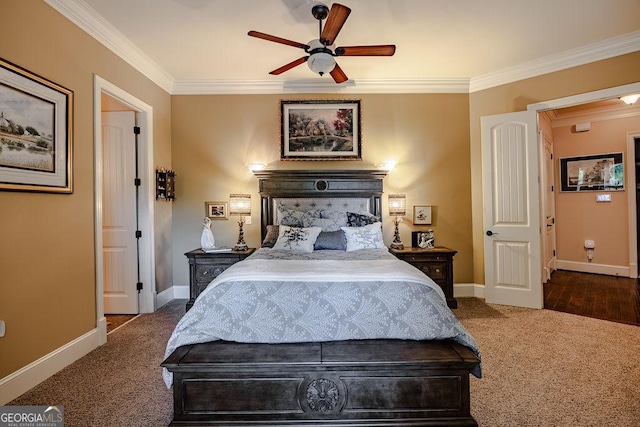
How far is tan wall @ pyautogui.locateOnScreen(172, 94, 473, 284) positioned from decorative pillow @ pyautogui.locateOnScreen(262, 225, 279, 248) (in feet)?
1.92

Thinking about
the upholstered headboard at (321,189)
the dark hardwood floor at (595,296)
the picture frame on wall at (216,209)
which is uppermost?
the upholstered headboard at (321,189)

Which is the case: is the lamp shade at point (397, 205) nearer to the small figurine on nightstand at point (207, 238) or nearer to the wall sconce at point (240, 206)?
the wall sconce at point (240, 206)

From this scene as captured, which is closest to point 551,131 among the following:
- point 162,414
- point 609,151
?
point 609,151

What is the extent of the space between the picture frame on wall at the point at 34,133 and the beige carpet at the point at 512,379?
1.46 meters

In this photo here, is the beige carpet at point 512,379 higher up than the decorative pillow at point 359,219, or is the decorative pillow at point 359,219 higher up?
the decorative pillow at point 359,219

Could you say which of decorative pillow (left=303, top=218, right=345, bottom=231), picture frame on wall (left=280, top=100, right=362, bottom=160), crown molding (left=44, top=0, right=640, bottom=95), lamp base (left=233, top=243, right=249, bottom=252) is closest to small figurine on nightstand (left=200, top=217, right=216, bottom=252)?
lamp base (left=233, top=243, right=249, bottom=252)

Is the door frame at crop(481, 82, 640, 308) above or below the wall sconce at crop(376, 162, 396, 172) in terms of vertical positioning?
above

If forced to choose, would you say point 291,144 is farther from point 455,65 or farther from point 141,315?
point 141,315

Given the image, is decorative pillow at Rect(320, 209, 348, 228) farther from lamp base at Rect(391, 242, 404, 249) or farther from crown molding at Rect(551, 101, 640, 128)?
crown molding at Rect(551, 101, 640, 128)

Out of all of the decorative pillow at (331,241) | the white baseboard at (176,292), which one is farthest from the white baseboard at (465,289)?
the white baseboard at (176,292)

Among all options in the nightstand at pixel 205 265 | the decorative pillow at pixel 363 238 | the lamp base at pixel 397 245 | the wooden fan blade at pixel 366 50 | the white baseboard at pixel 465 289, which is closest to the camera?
the wooden fan blade at pixel 366 50

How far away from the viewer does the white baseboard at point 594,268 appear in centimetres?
536

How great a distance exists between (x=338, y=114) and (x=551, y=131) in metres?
4.35

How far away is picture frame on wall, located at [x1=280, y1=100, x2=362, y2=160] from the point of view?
4480mm
